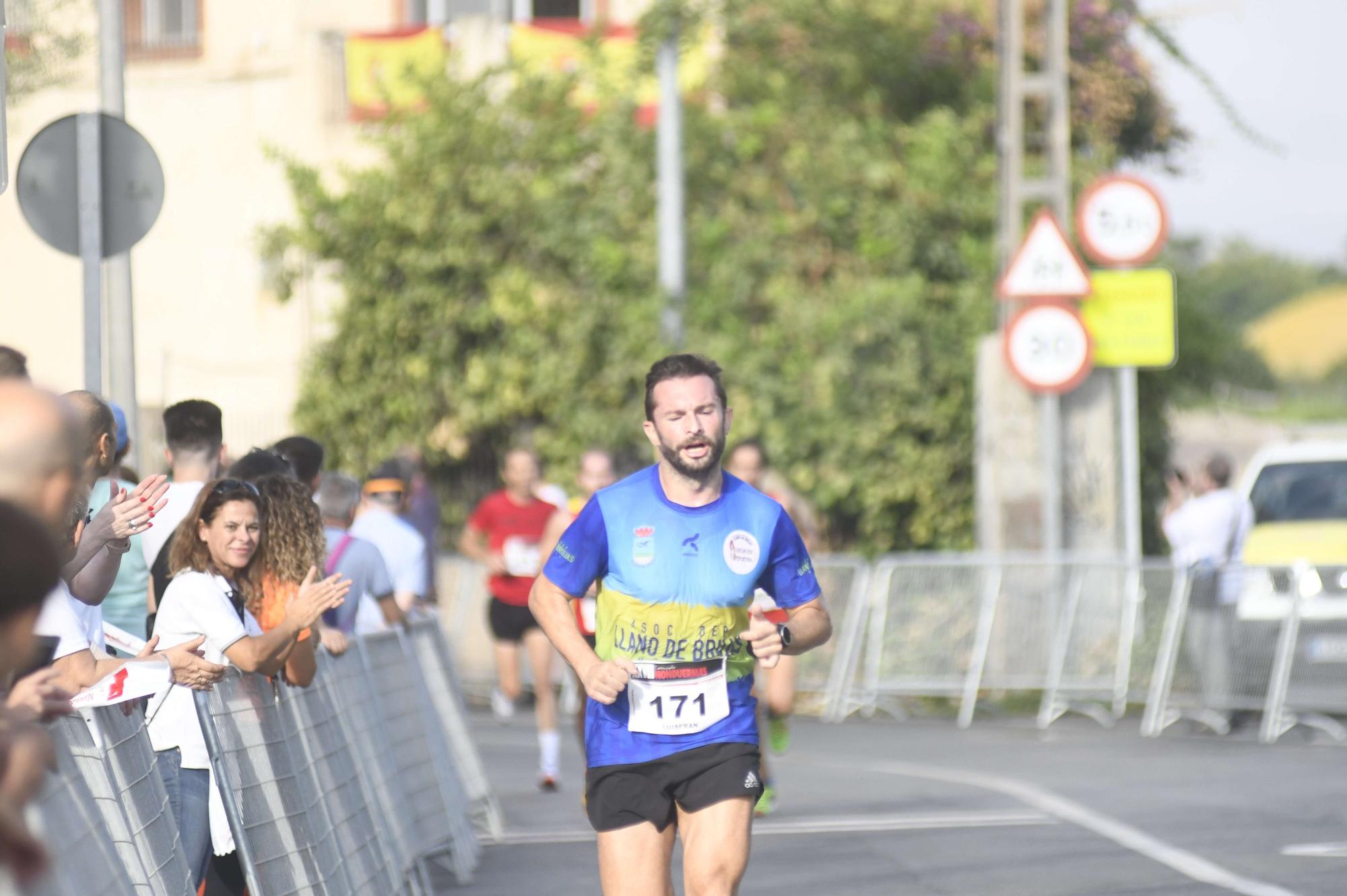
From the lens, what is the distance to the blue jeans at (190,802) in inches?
265

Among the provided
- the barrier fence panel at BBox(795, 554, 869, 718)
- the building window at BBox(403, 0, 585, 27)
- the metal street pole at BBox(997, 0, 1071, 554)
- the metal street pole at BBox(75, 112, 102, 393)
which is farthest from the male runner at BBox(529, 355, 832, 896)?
the building window at BBox(403, 0, 585, 27)

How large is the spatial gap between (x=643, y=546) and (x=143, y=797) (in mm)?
1563

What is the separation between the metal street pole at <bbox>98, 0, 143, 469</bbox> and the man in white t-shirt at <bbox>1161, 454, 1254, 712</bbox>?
861cm

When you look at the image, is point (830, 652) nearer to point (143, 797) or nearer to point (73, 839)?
point (143, 797)

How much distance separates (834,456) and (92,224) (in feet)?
36.1

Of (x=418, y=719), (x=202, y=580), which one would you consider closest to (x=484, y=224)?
(x=418, y=719)

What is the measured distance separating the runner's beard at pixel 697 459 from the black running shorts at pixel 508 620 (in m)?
8.75

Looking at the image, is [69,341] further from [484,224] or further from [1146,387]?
[1146,387]

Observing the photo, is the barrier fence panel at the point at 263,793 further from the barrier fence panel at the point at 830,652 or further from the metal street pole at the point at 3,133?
the barrier fence panel at the point at 830,652

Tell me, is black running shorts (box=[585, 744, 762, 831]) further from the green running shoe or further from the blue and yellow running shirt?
the green running shoe

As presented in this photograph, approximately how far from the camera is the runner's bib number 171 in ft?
20.6

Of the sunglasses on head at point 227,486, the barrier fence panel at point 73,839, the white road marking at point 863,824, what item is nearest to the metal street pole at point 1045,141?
A: the white road marking at point 863,824

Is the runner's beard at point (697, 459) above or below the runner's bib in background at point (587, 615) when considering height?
above

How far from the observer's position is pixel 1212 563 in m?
17.3
